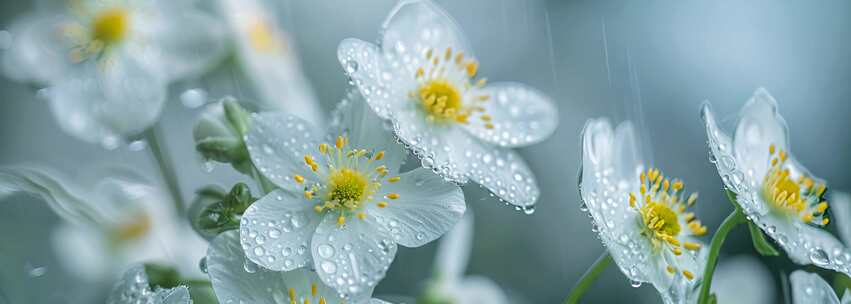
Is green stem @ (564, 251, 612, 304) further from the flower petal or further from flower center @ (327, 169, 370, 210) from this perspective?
the flower petal

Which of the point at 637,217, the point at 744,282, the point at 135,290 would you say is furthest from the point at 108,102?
the point at 744,282

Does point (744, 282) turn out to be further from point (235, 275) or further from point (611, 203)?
point (235, 275)

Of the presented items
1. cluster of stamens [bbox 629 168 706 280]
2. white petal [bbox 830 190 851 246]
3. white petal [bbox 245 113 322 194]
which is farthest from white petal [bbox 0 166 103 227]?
white petal [bbox 830 190 851 246]

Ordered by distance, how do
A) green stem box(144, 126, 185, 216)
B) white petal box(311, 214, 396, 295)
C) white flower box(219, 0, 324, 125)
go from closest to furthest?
white petal box(311, 214, 396, 295)
green stem box(144, 126, 185, 216)
white flower box(219, 0, 324, 125)

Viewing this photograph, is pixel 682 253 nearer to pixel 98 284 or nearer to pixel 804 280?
pixel 804 280

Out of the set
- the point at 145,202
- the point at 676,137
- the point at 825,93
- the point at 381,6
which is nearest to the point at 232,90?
the point at 145,202

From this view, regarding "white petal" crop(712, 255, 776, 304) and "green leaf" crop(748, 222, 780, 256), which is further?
"white petal" crop(712, 255, 776, 304)

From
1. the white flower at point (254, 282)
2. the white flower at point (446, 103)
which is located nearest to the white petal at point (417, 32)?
the white flower at point (446, 103)
